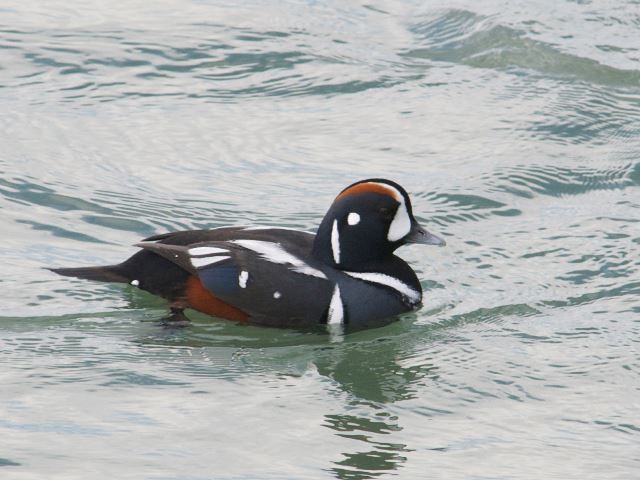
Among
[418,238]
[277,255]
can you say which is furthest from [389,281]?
[277,255]

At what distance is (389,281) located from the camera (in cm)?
925

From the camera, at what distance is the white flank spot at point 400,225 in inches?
363

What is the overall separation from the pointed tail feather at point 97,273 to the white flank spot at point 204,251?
51 cm

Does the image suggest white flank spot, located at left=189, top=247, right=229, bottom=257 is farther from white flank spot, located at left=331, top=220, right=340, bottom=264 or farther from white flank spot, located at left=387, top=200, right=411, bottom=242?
white flank spot, located at left=387, top=200, right=411, bottom=242

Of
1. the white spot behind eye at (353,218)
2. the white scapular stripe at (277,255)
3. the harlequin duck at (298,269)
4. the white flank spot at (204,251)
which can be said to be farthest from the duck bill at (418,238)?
the white flank spot at (204,251)

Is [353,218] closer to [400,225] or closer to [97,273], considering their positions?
[400,225]

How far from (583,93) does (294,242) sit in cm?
496

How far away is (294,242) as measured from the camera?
9.29m

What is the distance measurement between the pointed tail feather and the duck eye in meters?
1.71

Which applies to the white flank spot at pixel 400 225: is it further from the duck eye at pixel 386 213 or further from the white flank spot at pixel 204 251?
the white flank spot at pixel 204 251

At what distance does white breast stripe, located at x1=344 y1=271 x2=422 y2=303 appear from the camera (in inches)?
363

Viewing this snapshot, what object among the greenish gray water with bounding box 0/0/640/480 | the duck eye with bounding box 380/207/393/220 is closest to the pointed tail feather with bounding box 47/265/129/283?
the greenish gray water with bounding box 0/0/640/480

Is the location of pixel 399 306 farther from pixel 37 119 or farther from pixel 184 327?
pixel 37 119

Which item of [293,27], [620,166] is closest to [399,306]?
[620,166]
